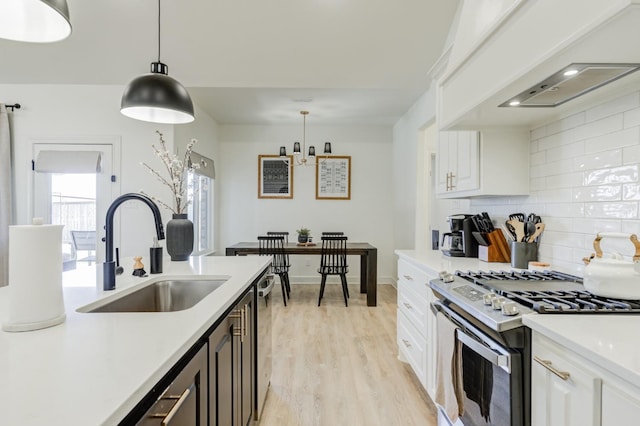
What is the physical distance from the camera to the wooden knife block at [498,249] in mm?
2291

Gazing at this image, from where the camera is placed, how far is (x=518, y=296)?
1303 millimetres

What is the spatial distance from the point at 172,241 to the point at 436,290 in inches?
64.2

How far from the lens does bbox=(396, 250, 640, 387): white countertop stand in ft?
2.54

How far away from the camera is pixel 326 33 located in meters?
3.41

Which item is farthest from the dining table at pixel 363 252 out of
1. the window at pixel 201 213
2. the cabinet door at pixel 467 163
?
the cabinet door at pixel 467 163

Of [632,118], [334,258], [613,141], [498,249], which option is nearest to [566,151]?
[613,141]

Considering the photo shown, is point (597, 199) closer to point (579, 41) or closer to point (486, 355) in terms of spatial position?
point (579, 41)

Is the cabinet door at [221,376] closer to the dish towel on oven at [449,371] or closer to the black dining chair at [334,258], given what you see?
the dish towel on oven at [449,371]

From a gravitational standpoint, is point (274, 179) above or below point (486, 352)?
above

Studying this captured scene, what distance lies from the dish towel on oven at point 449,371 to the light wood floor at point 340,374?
18.0 inches

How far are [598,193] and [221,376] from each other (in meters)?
1.84

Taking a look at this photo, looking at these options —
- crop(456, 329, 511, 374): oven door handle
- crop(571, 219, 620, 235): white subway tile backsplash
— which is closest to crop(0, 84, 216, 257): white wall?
crop(456, 329, 511, 374): oven door handle

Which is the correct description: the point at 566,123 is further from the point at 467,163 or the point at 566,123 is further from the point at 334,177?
the point at 334,177

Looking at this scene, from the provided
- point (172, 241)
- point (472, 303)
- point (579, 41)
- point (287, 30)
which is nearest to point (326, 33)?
point (287, 30)
